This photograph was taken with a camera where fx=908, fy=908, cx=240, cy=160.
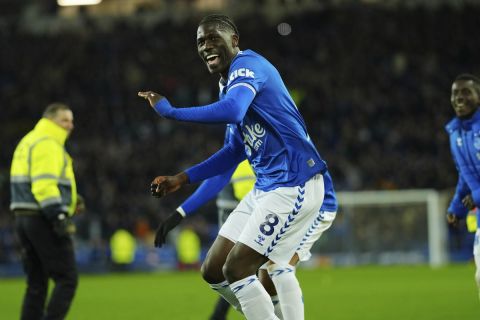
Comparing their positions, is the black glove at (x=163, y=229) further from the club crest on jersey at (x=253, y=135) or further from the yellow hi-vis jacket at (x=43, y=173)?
the yellow hi-vis jacket at (x=43, y=173)

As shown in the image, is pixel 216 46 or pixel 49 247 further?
pixel 49 247

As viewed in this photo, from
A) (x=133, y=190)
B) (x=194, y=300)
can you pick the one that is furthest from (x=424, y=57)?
(x=194, y=300)

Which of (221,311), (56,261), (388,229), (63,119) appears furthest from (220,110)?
(388,229)

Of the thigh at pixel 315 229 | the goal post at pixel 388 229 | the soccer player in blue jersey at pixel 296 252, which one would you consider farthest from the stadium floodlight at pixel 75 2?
the thigh at pixel 315 229

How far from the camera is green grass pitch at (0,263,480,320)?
10688 millimetres

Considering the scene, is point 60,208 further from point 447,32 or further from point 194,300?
point 447,32

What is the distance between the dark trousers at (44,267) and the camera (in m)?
8.02

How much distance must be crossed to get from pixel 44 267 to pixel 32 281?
0.70 feet

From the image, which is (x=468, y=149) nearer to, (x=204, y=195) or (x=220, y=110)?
(x=204, y=195)

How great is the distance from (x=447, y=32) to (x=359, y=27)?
3045mm

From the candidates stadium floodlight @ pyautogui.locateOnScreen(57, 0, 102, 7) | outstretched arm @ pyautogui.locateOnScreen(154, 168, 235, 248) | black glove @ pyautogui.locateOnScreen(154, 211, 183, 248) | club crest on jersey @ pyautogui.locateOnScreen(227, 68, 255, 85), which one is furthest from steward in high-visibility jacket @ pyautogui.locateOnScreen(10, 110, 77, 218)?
stadium floodlight @ pyautogui.locateOnScreen(57, 0, 102, 7)

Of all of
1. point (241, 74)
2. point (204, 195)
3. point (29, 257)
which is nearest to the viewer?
point (241, 74)

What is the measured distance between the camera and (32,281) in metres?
8.29

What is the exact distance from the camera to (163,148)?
92.1 ft
